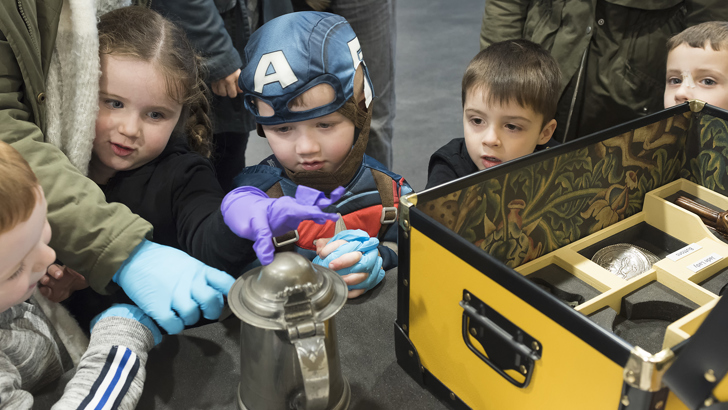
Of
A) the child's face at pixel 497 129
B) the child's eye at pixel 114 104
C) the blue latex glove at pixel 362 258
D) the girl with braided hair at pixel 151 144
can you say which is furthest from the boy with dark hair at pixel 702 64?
the child's eye at pixel 114 104

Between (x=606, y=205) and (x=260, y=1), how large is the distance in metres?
1.10

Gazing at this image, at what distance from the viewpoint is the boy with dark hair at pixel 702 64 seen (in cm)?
134

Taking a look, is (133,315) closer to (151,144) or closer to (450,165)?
(151,144)

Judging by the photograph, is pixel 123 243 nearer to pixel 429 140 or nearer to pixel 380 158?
pixel 380 158

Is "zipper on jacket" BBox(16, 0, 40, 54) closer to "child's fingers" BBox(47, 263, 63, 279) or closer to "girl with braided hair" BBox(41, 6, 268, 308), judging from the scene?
"girl with braided hair" BBox(41, 6, 268, 308)

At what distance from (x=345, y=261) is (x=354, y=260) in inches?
0.6

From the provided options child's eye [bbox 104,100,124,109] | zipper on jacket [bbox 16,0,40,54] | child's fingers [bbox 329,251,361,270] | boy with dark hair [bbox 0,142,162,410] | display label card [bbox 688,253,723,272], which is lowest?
display label card [bbox 688,253,723,272]

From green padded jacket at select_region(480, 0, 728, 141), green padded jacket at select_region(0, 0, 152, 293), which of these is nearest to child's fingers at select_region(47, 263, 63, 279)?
green padded jacket at select_region(0, 0, 152, 293)

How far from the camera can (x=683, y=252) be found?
103 cm

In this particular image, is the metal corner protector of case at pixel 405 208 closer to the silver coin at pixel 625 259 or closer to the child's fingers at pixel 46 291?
the silver coin at pixel 625 259

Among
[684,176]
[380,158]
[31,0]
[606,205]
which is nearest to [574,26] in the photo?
[684,176]

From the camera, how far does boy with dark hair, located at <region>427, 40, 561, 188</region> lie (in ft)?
4.02

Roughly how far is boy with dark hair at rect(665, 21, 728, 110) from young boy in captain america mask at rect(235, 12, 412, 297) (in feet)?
2.40

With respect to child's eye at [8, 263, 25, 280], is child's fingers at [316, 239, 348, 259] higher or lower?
lower
